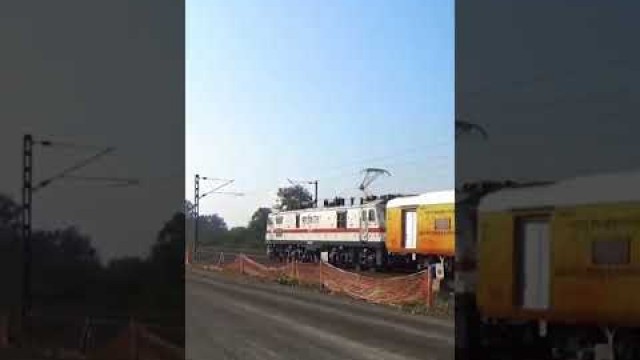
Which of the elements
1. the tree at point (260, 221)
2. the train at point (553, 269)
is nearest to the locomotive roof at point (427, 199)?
the train at point (553, 269)

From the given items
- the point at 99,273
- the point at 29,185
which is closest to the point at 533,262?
the point at 99,273

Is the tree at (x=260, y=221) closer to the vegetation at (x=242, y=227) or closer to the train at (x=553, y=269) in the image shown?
the vegetation at (x=242, y=227)

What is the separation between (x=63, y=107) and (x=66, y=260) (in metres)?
1.14

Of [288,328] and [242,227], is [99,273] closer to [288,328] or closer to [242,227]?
[242,227]

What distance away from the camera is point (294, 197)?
703cm

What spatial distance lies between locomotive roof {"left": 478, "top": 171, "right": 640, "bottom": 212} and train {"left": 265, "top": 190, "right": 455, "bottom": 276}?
26.2 inches

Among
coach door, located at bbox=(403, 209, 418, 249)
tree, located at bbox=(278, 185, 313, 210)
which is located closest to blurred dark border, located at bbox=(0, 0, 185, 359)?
tree, located at bbox=(278, 185, 313, 210)

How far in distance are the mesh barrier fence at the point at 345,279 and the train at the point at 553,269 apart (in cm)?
189

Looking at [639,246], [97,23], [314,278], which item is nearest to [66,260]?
[97,23]

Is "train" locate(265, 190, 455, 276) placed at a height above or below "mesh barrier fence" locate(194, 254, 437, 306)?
above

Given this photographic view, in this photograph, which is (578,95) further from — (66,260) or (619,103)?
(66,260)

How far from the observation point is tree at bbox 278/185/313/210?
6.83 metres

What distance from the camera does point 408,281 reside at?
31.9 ft

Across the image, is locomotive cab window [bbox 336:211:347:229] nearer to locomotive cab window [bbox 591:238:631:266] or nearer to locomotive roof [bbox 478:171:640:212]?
locomotive roof [bbox 478:171:640:212]
